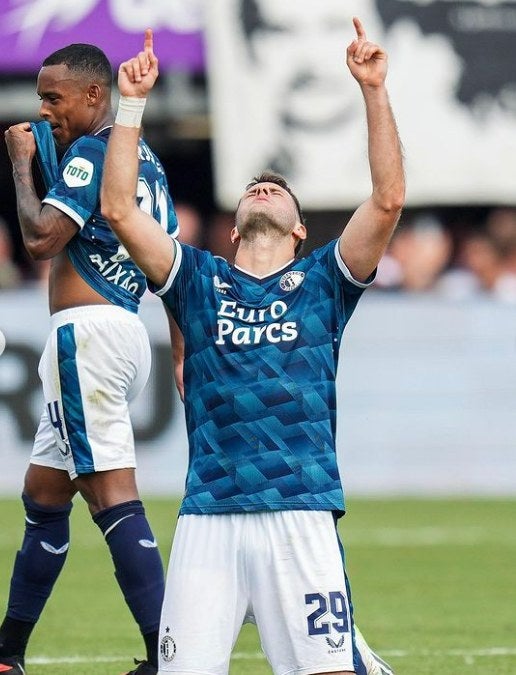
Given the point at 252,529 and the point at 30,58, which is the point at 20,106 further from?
the point at 252,529

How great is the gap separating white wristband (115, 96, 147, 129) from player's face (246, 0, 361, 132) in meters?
10.3

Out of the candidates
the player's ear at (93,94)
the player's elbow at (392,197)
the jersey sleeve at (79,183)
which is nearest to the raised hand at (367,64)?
the player's elbow at (392,197)

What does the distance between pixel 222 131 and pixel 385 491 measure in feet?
13.2

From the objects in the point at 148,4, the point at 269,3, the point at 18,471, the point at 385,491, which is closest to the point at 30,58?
the point at 148,4

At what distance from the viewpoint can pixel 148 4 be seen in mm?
14641

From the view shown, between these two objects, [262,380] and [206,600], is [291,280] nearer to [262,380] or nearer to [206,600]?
[262,380]

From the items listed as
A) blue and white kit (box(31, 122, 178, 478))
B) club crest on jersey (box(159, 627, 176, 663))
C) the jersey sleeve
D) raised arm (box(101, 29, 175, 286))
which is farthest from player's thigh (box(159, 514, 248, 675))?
the jersey sleeve

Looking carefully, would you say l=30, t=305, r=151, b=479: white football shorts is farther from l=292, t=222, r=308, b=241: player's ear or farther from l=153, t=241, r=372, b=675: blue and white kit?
l=292, t=222, r=308, b=241: player's ear

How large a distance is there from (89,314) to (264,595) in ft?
5.96

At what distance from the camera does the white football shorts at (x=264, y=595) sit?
15.6 ft

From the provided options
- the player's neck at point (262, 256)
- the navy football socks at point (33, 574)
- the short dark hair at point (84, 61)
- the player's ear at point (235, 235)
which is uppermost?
the short dark hair at point (84, 61)

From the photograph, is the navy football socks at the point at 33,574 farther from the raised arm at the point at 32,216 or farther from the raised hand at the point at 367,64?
the raised hand at the point at 367,64

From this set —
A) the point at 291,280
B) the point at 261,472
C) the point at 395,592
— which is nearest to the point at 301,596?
the point at 261,472

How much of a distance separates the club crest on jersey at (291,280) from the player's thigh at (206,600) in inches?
30.0
